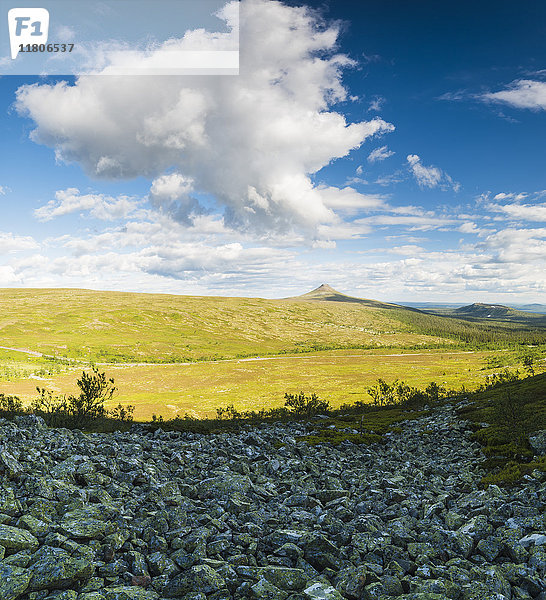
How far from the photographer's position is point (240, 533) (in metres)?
13.3

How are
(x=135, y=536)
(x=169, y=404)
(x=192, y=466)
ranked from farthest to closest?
(x=169, y=404)
(x=192, y=466)
(x=135, y=536)

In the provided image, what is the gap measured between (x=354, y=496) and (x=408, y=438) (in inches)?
1127

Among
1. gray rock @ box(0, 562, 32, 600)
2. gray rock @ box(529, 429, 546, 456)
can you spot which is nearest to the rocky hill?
gray rock @ box(0, 562, 32, 600)

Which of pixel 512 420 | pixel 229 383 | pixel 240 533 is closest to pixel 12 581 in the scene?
pixel 240 533

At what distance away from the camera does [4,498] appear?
41.7 feet

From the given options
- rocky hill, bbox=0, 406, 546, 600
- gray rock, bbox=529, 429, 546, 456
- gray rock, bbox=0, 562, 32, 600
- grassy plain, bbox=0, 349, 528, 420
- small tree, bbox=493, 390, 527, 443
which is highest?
gray rock, bbox=0, 562, 32, 600

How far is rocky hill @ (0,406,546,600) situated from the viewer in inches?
395

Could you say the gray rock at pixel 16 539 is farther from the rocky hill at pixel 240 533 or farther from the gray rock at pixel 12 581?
the gray rock at pixel 12 581

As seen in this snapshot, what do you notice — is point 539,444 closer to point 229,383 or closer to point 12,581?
point 12,581

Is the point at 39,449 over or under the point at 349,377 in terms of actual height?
over

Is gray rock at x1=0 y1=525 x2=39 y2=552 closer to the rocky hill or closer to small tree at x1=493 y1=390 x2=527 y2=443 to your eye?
the rocky hill

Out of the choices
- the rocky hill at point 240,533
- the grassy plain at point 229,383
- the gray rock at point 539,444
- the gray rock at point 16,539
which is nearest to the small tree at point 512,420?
the gray rock at point 539,444

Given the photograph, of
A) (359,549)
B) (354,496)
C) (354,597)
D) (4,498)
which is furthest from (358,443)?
(4,498)

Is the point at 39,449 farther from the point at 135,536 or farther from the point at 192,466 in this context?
the point at 135,536
